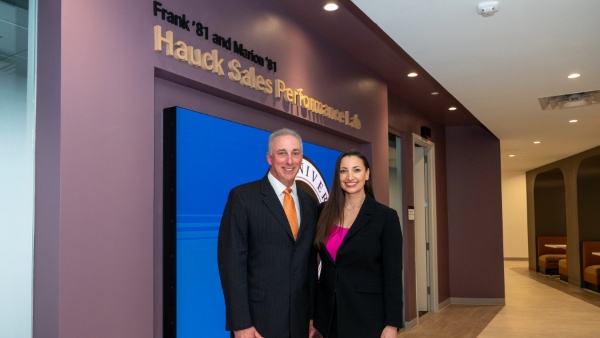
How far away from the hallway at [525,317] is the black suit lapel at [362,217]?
180 inches

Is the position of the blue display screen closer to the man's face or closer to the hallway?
the man's face

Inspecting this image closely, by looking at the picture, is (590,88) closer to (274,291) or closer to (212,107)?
(212,107)

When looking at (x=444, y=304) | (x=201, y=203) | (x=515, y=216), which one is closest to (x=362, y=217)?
(x=201, y=203)

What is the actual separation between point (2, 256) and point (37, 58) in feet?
2.86

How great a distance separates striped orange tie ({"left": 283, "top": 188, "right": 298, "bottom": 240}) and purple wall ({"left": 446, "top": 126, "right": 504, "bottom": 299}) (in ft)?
24.8

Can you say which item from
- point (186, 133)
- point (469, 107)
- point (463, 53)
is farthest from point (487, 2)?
point (469, 107)

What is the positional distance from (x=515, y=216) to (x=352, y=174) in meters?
17.5

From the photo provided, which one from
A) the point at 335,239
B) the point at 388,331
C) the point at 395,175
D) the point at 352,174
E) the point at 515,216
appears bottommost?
the point at 388,331

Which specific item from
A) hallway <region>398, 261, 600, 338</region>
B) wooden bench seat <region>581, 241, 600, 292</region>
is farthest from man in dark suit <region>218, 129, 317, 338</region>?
wooden bench seat <region>581, 241, 600, 292</region>

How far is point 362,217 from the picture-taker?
102 inches

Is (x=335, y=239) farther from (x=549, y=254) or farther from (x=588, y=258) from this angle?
(x=549, y=254)

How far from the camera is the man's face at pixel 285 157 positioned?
2.53m

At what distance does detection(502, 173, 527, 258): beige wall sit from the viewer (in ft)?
60.8


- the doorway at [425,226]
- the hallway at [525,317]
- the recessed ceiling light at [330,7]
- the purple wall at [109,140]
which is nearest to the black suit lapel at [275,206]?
the purple wall at [109,140]
